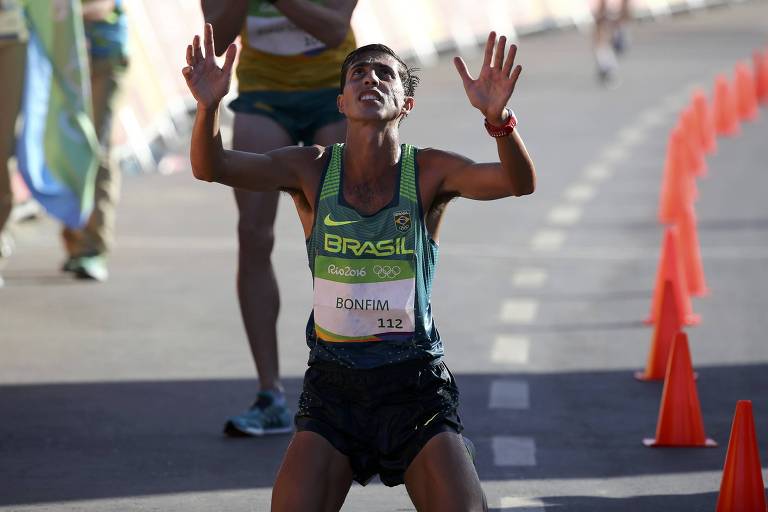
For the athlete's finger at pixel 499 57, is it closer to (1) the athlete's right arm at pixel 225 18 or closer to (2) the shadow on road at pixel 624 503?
(2) the shadow on road at pixel 624 503

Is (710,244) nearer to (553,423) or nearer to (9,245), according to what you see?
(9,245)

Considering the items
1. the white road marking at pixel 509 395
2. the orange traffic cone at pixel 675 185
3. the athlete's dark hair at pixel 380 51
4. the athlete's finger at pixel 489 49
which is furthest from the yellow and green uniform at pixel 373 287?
the orange traffic cone at pixel 675 185

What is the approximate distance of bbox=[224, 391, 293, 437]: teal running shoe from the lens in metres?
7.43

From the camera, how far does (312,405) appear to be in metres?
5.57

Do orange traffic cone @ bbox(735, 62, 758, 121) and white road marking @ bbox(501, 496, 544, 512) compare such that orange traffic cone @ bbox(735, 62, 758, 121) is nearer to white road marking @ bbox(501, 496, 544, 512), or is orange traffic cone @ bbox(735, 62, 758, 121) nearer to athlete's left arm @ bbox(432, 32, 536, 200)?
white road marking @ bbox(501, 496, 544, 512)

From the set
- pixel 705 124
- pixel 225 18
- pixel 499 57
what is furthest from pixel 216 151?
pixel 705 124

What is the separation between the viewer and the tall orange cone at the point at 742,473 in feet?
20.0

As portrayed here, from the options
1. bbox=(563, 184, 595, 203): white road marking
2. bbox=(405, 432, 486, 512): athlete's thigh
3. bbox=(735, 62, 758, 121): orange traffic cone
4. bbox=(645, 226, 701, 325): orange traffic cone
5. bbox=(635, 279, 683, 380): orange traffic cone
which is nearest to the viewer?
bbox=(405, 432, 486, 512): athlete's thigh

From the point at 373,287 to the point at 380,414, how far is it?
1.26ft

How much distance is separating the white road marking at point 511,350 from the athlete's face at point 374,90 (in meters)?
3.62

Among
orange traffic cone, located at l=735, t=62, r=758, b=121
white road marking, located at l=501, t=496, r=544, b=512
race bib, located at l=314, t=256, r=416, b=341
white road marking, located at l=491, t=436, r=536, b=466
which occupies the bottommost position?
white road marking, located at l=501, t=496, r=544, b=512

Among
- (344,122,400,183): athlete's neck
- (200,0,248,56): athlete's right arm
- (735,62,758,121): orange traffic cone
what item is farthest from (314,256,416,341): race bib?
(735,62,758,121): orange traffic cone

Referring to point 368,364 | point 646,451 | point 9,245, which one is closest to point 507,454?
point 646,451

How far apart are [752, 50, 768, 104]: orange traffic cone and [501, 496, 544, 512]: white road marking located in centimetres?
2031
